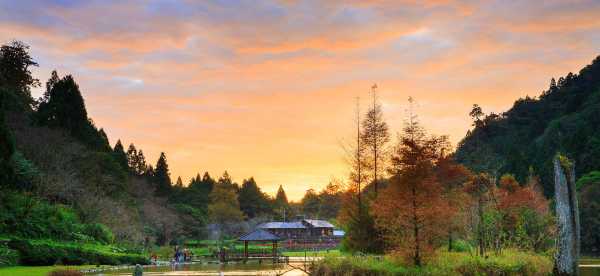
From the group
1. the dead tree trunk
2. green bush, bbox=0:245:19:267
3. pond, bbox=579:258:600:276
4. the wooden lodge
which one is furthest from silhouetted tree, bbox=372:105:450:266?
the wooden lodge

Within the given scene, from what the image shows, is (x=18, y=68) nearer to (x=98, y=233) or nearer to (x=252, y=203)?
(x=98, y=233)

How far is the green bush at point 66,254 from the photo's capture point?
3050cm

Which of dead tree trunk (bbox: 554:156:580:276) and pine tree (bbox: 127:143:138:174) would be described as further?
pine tree (bbox: 127:143:138:174)

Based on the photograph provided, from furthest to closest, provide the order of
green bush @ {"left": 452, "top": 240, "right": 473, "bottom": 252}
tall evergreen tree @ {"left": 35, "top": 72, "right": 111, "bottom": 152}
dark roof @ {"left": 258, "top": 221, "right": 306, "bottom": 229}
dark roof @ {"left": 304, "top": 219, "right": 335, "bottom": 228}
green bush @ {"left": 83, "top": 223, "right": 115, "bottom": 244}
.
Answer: dark roof @ {"left": 304, "top": 219, "right": 335, "bottom": 228} → dark roof @ {"left": 258, "top": 221, "right": 306, "bottom": 229} → tall evergreen tree @ {"left": 35, "top": 72, "right": 111, "bottom": 152} → green bush @ {"left": 83, "top": 223, "right": 115, "bottom": 244} → green bush @ {"left": 452, "top": 240, "right": 473, "bottom": 252}

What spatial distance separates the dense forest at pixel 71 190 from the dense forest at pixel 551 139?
28713mm

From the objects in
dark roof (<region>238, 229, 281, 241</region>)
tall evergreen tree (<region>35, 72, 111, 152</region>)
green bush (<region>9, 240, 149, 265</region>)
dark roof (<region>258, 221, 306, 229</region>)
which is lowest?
green bush (<region>9, 240, 149, 265</region>)

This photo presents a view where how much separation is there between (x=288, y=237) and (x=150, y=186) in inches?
910

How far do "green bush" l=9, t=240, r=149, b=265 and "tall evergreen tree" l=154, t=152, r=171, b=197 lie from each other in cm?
5362

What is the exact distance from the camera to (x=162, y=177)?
95688 mm

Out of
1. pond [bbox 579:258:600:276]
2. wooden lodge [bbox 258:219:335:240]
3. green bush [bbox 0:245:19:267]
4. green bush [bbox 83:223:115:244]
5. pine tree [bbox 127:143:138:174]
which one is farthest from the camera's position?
pine tree [bbox 127:143:138:174]

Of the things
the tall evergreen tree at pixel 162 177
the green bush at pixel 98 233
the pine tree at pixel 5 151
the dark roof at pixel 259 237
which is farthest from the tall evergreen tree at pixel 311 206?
the pine tree at pixel 5 151

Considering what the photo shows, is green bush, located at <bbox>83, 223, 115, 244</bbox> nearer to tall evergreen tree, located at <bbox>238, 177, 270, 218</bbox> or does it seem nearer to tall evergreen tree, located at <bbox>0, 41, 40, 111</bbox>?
tall evergreen tree, located at <bbox>0, 41, 40, 111</bbox>

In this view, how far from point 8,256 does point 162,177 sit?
67360 millimetres

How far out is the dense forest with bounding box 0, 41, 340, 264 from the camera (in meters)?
34.7
